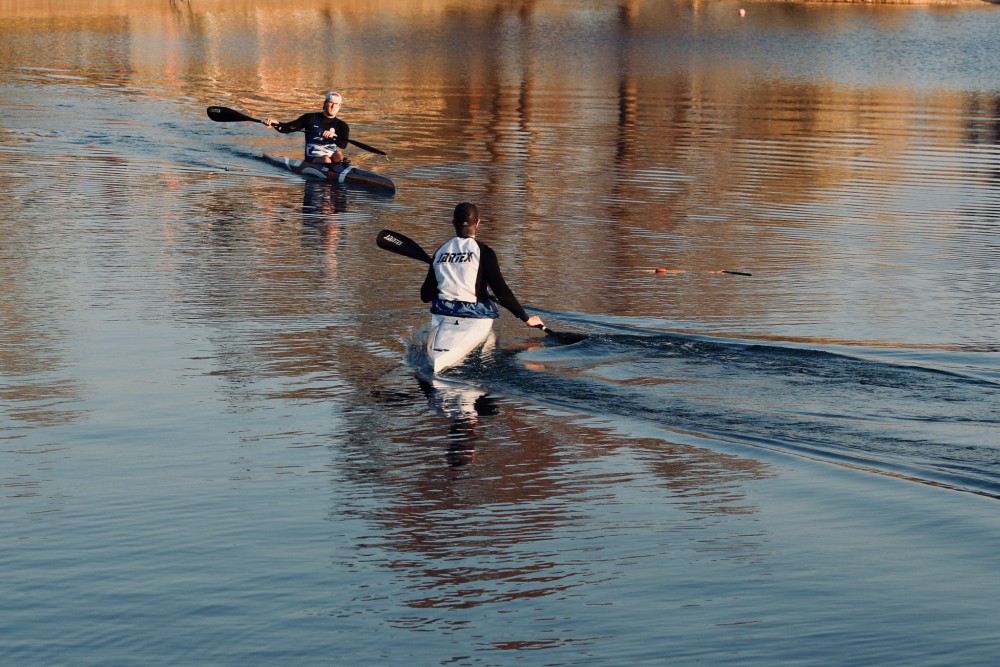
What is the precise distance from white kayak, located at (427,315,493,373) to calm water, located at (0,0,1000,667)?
0.94ft

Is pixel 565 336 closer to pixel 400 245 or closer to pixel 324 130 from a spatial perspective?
pixel 400 245

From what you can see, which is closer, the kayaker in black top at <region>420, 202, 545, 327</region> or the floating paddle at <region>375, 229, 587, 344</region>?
the kayaker in black top at <region>420, 202, 545, 327</region>

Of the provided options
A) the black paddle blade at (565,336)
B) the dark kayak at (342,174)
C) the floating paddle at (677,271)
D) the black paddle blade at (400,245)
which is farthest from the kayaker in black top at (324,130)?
the black paddle blade at (565,336)

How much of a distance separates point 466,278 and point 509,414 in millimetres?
2118

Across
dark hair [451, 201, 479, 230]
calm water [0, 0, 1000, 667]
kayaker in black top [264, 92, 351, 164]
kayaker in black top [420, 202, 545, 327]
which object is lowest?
calm water [0, 0, 1000, 667]

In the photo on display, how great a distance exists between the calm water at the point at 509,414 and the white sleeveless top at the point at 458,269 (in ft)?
2.46

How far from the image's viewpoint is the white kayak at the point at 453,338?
13492 mm

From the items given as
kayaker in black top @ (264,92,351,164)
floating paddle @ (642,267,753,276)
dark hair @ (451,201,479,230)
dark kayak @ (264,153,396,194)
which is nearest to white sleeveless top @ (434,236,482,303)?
dark hair @ (451,201,479,230)

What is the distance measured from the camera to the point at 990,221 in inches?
935

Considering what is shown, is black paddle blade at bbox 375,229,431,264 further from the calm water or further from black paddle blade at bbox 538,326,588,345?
black paddle blade at bbox 538,326,588,345

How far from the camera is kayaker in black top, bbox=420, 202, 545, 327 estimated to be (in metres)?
13.6

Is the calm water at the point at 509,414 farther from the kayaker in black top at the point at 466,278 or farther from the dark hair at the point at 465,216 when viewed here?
the dark hair at the point at 465,216

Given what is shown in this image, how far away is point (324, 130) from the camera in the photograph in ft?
87.0

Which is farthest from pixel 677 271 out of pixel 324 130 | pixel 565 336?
pixel 324 130
